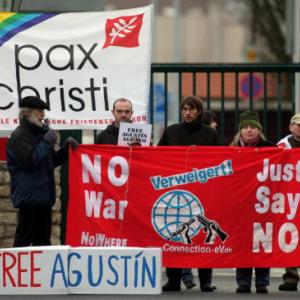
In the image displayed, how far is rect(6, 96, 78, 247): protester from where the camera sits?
14758mm

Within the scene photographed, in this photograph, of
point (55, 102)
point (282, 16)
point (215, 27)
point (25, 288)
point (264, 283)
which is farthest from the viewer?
point (215, 27)

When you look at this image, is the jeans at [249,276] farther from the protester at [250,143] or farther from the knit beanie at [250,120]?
the knit beanie at [250,120]

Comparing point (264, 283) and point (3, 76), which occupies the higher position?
point (3, 76)

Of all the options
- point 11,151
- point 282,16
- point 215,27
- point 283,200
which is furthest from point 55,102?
point 215,27

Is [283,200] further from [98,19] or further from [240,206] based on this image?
[98,19]

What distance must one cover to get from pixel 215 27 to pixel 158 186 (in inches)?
1968

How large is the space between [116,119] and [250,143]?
4.32ft

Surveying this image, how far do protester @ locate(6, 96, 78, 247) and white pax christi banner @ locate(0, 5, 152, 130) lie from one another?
4.77 feet

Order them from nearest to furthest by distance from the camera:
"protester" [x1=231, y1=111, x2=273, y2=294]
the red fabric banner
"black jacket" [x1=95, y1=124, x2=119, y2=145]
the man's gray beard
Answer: the man's gray beard < "protester" [x1=231, y1=111, x2=273, y2=294] < "black jacket" [x1=95, y1=124, x2=119, y2=145] < the red fabric banner

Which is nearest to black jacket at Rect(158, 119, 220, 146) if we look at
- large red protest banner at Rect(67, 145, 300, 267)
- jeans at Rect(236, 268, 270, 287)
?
large red protest banner at Rect(67, 145, 300, 267)

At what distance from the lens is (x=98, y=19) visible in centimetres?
1677

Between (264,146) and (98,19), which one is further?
(98,19)

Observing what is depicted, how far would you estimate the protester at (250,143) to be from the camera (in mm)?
15312

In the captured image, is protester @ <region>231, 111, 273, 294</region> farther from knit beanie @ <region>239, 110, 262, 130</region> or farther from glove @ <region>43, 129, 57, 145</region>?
glove @ <region>43, 129, 57, 145</region>
